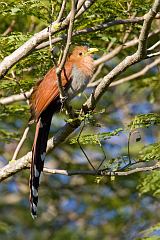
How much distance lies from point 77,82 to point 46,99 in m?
0.23

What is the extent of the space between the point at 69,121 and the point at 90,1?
0.62 meters

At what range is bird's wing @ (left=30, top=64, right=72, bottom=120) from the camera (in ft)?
13.7

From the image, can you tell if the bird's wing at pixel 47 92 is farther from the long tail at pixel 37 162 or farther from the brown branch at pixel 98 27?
the brown branch at pixel 98 27

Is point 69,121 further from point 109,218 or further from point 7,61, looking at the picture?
point 109,218

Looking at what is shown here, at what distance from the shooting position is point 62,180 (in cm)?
773

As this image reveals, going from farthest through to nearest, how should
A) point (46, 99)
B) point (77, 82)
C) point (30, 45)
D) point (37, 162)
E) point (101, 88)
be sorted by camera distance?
point (77, 82), point (46, 99), point (37, 162), point (30, 45), point (101, 88)

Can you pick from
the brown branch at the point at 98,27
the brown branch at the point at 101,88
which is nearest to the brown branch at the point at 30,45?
the brown branch at the point at 98,27

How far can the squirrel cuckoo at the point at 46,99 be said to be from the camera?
3.99 metres

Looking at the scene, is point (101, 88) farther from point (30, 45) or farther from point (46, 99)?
point (46, 99)

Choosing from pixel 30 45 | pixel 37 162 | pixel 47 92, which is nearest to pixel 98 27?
pixel 30 45

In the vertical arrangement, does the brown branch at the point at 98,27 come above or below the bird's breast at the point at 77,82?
above

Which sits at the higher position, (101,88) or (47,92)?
(101,88)

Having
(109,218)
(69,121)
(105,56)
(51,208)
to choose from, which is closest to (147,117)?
(69,121)

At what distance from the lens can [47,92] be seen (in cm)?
418
